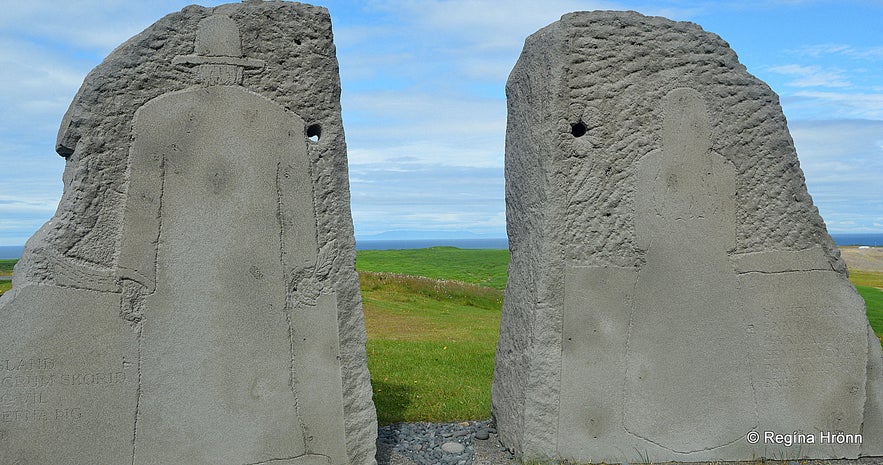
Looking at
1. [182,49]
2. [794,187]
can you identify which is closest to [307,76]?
[182,49]

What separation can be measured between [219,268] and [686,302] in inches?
128

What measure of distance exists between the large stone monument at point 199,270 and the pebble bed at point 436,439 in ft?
3.00

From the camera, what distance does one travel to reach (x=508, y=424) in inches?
205

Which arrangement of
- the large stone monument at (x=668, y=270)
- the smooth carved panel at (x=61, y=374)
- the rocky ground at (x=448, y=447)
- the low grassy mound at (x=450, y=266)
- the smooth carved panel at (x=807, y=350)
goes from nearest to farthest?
the smooth carved panel at (x=61, y=374) < the large stone monument at (x=668, y=270) < the smooth carved panel at (x=807, y=350) < the rocky ground at (x=448, y=447) < the low grassy mound at (x=450, y=266)

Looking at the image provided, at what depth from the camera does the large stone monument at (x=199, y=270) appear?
4.13 metres

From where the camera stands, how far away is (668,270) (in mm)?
4945

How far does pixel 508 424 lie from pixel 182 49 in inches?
138

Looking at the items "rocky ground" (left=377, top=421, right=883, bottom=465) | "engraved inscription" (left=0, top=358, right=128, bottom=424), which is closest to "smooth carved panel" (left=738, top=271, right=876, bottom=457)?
"rocky ground" (left=377, top=421, right=883, bottom=465)

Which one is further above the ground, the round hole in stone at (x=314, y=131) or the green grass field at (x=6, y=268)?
the round hole in stone at (x=314, y=131)

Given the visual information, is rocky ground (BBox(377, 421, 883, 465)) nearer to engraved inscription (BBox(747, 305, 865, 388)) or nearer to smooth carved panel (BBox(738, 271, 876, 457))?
smooth carved panel (BBox(738, 271, 876, 457))

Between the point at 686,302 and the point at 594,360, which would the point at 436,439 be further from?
the point at 686,302

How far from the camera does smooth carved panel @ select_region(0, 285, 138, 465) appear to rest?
4.08 metres

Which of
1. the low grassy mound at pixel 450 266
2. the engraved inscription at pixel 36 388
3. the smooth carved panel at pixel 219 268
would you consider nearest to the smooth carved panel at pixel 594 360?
the smooth carved panel at pixel 219 268

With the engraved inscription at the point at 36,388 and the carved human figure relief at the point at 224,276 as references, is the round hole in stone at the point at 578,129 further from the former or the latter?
the engraved inscription at the point at 36,388
